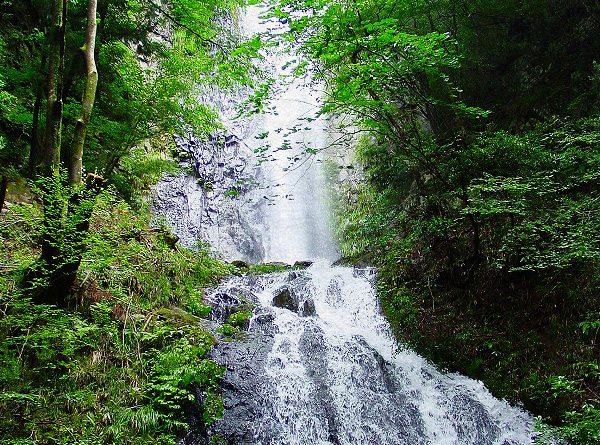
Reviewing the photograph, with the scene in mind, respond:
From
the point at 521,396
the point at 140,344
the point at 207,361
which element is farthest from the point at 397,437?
the point at 140,344

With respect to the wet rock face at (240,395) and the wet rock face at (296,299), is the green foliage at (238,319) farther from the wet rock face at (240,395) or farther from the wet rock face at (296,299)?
the wet rock face at (296,299)

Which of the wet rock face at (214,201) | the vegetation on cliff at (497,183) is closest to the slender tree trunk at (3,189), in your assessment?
the vegetation on cliff at (497,183)

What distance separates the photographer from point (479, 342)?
18.4 ft

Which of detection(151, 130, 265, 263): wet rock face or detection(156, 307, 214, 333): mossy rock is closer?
detection(156, 307, 214, 333): mossy rock

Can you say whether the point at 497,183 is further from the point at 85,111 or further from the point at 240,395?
the point at 85,111

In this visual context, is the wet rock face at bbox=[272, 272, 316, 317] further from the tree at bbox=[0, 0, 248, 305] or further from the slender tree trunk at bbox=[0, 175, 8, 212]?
the slender tree trunk at bbox=[0, 175, 8, 212]

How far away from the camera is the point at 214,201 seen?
15.1 metres

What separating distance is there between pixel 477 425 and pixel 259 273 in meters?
7.12

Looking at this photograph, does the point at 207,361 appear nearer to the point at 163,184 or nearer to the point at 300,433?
the point at 300,433

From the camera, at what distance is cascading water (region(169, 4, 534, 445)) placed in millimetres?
4762

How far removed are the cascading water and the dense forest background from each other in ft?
1.17

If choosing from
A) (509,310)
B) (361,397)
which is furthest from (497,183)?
(361,397)

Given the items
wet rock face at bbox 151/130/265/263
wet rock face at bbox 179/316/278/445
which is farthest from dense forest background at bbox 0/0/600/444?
wet rock face at bbox 151/130/265/263

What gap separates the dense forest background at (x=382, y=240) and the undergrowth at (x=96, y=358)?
0.08 feet
